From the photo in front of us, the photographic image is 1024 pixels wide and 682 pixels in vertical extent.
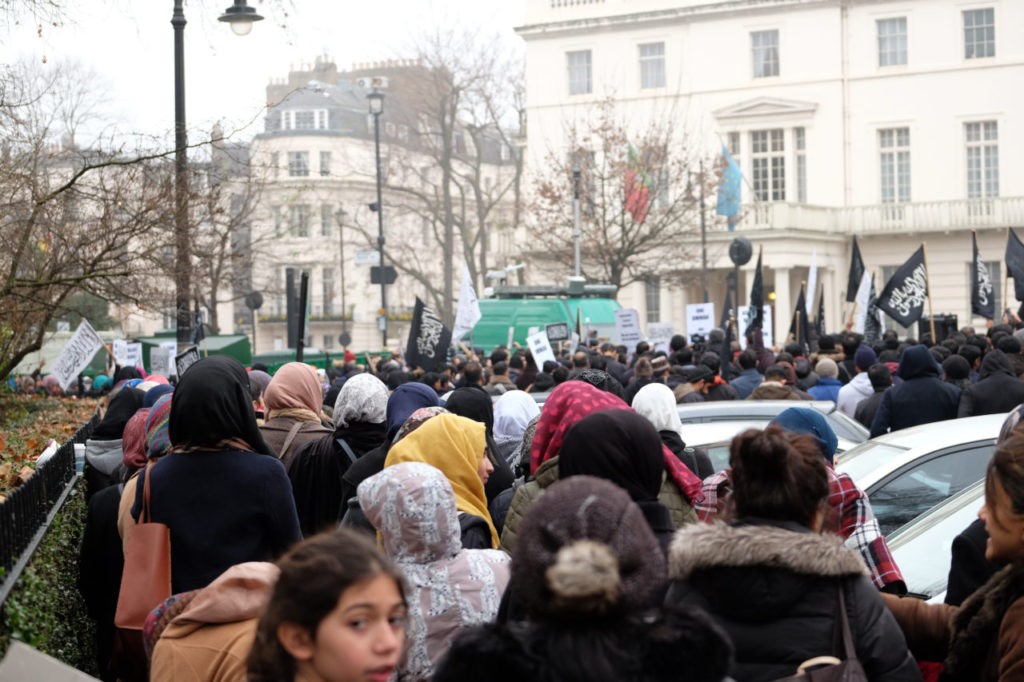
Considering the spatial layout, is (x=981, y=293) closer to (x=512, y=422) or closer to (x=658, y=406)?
(x=512, y=422)

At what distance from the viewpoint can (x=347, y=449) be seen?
7.65 metres

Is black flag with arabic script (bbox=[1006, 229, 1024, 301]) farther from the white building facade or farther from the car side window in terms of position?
the white building facade

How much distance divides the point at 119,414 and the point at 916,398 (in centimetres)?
663

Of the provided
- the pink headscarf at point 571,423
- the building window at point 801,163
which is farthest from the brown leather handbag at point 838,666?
the building window at point 801,163

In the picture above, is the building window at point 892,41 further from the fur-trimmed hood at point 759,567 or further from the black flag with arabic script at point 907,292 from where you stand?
the fur-trimmed hood at point 759,567

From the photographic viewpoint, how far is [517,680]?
2.90 meters

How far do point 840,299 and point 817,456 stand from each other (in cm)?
4995

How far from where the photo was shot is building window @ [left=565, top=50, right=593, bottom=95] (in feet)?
179

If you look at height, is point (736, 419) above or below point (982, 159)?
below

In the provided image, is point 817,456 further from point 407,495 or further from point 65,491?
point 65,491

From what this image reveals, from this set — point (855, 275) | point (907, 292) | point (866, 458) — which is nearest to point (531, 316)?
point (855, 275)

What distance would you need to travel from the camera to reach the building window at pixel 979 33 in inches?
1987

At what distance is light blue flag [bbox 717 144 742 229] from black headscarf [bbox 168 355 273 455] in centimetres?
3718

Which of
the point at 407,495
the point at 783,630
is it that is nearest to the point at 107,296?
the point at 407,495
